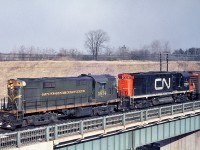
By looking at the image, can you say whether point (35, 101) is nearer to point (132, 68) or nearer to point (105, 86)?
point (105, 86)

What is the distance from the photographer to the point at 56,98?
25.5m

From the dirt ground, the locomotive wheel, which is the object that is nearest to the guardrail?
the locomotive wheel

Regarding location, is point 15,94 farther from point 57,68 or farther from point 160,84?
point 57,68

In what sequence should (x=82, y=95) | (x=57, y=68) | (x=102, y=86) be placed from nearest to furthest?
(x=82, y=95)
(x=102, y=86)
(x=57, y=68)

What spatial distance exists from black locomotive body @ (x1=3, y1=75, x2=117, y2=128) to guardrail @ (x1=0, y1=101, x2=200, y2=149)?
386cm

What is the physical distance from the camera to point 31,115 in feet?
77.2

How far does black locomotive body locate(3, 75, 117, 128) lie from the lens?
75.3ft

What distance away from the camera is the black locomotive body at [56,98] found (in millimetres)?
22953

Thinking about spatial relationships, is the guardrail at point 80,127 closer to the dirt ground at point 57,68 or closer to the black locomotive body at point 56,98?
the black locomotive body at point 56,98

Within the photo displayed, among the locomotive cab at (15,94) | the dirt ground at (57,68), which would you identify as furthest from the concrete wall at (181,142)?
the dirt ground at (57,68)

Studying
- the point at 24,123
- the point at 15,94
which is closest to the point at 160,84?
the point at 15,94

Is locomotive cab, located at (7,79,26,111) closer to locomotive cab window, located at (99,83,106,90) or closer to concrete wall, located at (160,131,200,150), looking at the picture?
locomotive cab window, located at (99,83,106,90)

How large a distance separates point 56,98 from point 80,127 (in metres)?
6.06

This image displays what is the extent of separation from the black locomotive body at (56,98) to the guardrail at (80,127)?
3860 millimetres
